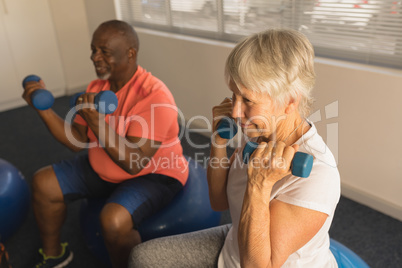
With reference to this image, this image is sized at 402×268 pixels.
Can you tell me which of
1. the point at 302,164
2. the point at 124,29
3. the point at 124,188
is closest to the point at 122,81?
the point at 124,29

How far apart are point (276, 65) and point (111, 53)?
1.03 metres

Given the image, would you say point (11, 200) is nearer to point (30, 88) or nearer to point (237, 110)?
point (30, 88)

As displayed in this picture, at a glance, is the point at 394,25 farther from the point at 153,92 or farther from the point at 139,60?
the point at 139,60

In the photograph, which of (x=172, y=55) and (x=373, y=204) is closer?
(x=373, y=204)

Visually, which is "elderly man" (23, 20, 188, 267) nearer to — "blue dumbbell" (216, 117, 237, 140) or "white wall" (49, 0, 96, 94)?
"blue dumbbell" (216, 117, 237, 140)

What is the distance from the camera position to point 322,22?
2135 mm

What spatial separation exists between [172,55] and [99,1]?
119 cm

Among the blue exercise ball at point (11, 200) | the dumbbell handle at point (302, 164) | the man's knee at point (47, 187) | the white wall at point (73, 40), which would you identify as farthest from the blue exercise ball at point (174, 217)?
the white wall at point (73, 40)

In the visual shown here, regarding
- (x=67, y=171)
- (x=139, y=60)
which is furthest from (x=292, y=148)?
(x=139, y=60)

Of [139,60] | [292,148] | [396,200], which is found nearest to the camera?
[292,148]

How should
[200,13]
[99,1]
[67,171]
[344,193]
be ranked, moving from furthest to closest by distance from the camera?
[99,1] → [200,13] → [344,193] → [67,171]

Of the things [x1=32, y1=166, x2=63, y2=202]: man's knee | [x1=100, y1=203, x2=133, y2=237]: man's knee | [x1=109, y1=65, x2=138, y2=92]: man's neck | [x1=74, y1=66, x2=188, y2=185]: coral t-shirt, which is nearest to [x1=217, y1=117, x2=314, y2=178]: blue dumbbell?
[x1=74, y1=66, x2=188, y2=185]: coral t-shirt

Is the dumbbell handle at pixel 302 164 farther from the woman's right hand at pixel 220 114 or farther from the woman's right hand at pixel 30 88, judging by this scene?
the woman's right hand at pixel 30 88

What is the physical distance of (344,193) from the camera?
223cm
